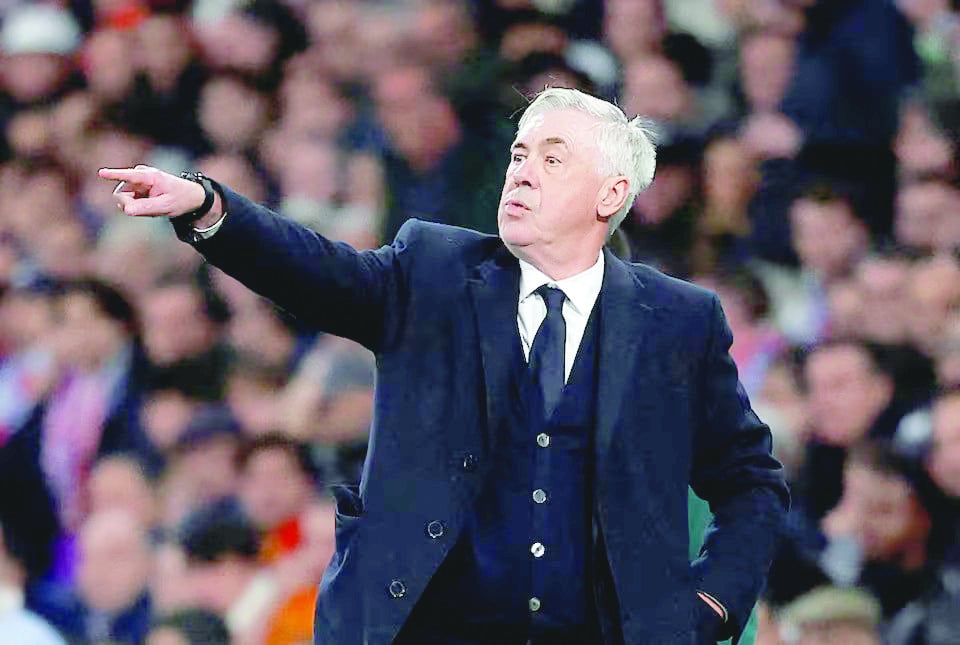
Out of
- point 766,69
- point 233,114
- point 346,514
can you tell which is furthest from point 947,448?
point 233,114

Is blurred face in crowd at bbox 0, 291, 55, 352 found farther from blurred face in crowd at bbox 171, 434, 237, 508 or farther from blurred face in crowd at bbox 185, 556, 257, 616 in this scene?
blurred face in crowd at bbox 185, 556, 257, 616

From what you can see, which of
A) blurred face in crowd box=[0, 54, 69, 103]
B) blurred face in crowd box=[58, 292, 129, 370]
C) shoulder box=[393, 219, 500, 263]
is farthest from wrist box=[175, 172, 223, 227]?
blurred face in crowd box=[0, 54, 69, 103]

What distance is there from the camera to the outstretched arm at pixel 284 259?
6.29 ft

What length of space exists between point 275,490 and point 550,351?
6.49 feet

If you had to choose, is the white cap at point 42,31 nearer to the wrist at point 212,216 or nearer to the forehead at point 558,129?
the forehead at point 558,129

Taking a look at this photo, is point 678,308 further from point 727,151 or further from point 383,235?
point 383,235

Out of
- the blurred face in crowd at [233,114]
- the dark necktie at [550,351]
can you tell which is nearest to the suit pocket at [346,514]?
the dark necktie at [550,351]

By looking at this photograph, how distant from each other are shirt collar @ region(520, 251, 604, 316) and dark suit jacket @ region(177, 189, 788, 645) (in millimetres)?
24

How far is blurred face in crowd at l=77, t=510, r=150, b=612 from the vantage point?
417 cm

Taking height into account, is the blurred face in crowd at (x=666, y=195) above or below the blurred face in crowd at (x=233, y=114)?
above

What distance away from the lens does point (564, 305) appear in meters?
2.26

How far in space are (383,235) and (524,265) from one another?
193 cm

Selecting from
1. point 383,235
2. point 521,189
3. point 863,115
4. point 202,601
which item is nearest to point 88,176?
point 383,235

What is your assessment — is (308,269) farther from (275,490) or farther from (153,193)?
(275,490)
